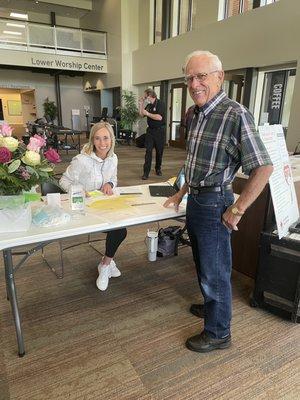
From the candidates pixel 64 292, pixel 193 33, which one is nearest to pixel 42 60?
pixel 193 33

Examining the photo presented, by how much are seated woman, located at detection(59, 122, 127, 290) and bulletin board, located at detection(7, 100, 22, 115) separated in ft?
56.0

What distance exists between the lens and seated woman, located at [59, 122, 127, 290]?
222cm

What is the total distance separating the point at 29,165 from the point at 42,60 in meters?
11.3

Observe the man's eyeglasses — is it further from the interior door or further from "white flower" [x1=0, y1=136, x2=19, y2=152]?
the interior door

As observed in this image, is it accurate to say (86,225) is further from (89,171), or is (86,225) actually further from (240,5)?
(240,5)

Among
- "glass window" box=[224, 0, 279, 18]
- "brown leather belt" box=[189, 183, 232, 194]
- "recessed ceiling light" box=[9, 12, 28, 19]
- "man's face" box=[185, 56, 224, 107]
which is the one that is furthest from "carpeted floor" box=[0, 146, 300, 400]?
"recessed ceiling light" box=[9, 12, 28, 19]

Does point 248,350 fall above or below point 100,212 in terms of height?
below

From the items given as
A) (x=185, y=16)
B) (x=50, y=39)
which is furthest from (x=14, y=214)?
(x=50, y=39)

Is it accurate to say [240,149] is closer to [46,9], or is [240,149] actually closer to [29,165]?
[29,165]

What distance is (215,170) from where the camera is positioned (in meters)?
1.39

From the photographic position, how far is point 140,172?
635 centimetres

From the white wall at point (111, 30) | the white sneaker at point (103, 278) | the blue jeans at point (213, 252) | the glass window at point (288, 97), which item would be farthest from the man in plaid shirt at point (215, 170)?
the white wall at point (111, 30)

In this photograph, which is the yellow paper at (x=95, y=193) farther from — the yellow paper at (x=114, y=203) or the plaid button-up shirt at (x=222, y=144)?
the plaid button-up shirt at (x=222, y=144)

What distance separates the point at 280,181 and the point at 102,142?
1.30 m
